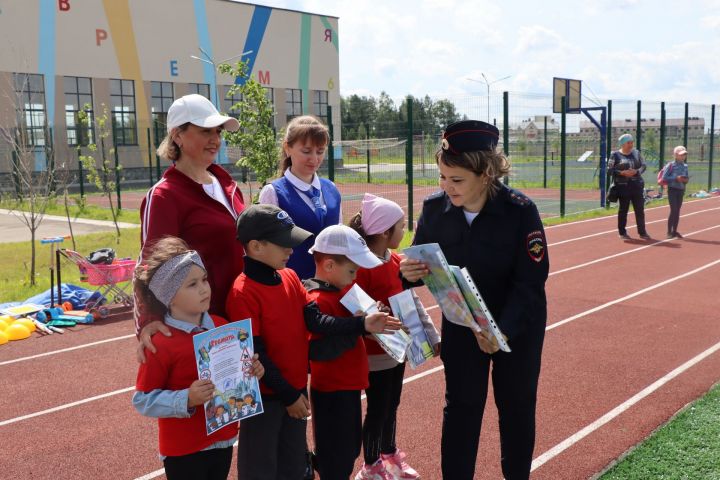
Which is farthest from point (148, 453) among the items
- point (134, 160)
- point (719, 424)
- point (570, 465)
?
point (134, 160)

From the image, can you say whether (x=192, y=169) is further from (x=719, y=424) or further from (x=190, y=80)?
(x=190, y=80)

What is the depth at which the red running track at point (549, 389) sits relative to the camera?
4332mm

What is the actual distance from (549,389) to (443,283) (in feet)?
9.22

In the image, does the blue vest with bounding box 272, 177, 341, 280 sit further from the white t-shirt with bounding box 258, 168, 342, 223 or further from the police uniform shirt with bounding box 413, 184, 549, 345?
the police uniform shirt with bounding box 413, 184, 549, 345

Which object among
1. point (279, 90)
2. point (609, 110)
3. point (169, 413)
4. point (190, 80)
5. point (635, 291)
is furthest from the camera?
point (279, 90)

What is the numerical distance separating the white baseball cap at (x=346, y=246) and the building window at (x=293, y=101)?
4575 centimetres

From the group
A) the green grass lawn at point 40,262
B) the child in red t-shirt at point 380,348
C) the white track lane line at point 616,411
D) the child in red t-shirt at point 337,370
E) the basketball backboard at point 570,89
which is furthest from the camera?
the basketball backboard at point 570,89

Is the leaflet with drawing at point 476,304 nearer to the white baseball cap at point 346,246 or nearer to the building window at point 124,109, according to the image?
the white baseball cap at point 346,246

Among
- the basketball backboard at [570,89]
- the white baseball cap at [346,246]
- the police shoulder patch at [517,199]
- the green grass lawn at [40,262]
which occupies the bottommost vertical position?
the green grass lawn at [40,262]

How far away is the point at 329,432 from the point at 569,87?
73.2 feet

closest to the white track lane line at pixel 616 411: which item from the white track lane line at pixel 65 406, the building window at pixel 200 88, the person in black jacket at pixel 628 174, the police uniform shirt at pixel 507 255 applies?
the police uniform shirt at pixel 507 255

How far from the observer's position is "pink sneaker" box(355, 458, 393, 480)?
3865mm

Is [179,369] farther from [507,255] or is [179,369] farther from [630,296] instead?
[630,296]

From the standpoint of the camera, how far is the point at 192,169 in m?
3.28
